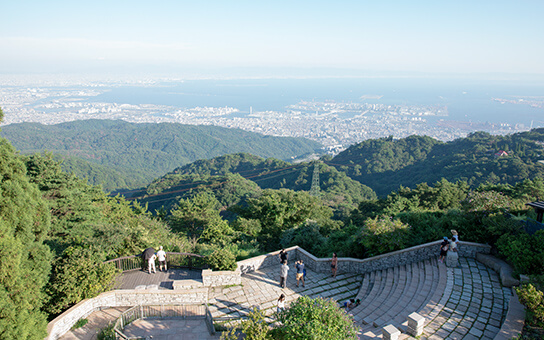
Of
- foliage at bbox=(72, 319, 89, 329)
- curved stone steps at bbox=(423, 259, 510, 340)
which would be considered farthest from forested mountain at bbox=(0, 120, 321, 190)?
curved stone steps at bbox=(423, 259, 510, 340)

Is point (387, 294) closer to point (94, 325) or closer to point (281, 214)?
point (94, 325)

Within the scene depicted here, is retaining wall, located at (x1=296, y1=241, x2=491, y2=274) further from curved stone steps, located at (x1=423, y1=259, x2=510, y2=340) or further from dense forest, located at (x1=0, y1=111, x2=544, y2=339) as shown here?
curved stone steps, located at (x1=423, y1=259, x2=510, y2=340)

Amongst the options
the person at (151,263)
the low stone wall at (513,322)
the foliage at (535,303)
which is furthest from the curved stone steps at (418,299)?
the person at (151,263)

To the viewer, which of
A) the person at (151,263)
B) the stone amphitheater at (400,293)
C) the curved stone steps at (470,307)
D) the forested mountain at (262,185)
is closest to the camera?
the curved stone steps at (470,307)

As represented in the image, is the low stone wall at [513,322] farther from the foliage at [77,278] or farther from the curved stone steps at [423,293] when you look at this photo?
the foliage at [77,278]

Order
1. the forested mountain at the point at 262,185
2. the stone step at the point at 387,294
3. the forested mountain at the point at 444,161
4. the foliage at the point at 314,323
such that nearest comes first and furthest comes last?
the foliage at the point at 314,323 < the stone step at the point at 387,294 < the forested mountain at the point at 444,161 < the forested mountain at the point at 262,185

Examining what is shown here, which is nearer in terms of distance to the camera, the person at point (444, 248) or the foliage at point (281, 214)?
the person at point (444, 248)

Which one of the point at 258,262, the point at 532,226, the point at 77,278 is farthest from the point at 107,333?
the point at 532,226

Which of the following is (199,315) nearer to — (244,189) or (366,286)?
(366,286)
